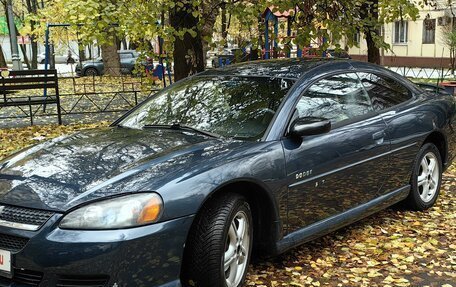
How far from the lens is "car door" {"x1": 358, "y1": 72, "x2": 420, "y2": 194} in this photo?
4.80 m

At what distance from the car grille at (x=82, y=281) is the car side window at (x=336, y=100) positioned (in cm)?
191

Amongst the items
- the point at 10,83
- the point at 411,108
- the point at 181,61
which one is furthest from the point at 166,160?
the point at 10,83

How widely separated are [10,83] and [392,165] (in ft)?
28.3

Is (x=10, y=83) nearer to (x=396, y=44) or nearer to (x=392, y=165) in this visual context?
(x=392, y=165)

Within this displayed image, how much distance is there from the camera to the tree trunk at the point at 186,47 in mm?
8227

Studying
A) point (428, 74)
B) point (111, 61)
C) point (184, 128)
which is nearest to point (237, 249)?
point (184, 128)

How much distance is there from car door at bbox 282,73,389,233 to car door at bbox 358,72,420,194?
12cm

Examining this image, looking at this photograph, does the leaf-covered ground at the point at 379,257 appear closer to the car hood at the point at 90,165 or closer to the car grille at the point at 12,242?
the car hood at the point at 90,165

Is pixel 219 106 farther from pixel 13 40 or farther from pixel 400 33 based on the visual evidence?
pixel 400 33

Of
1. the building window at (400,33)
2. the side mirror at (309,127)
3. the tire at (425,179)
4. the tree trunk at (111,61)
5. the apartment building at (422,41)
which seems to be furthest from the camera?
the building window at (400,33)

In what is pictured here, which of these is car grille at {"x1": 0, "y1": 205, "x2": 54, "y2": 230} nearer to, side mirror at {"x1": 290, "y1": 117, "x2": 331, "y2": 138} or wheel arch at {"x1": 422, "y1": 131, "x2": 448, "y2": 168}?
side mirror at {"x1": 290, "y1": 117, "x2": 331, "y2": 138}

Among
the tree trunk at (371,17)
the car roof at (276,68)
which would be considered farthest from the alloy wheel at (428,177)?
the tree trunk at (371,17)

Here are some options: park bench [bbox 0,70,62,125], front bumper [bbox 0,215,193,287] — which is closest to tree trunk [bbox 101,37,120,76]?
park bench [bbox 0,70,62,125]

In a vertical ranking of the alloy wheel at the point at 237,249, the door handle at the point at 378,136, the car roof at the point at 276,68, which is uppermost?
the car roof at the point at 276,68
